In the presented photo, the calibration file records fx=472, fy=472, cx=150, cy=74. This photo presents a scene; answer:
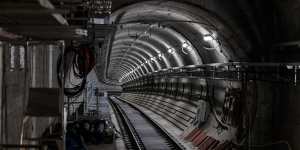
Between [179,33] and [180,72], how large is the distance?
246 centimetres

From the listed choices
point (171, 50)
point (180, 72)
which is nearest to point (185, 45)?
point (180, 72)

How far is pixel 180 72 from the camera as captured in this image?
19031 mm

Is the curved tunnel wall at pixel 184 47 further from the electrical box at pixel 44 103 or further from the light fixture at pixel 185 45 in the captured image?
the electrical box at pixel 44 103

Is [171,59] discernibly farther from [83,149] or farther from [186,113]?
[83,149]

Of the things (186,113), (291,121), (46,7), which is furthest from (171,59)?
(46,7)

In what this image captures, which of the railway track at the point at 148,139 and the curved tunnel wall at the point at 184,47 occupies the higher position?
the curved tunnel wall at the point at 184,47

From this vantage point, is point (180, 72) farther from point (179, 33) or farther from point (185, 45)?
point (179, 33)

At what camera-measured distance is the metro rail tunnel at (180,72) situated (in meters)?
6.40

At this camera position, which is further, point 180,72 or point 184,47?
point 180,72

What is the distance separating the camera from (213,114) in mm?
15898

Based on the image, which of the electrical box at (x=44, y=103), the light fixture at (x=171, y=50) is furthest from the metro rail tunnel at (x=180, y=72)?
the light fixture at (x=171, y=50)

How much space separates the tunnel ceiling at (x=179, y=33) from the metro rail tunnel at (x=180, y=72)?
55 millimetres

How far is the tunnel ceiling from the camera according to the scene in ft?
41.7

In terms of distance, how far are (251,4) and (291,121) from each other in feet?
10.2
